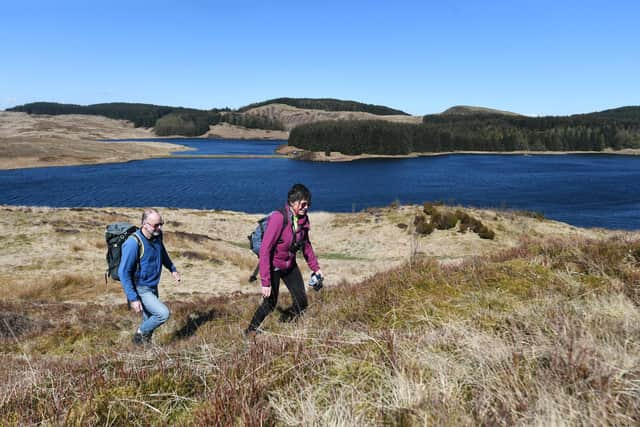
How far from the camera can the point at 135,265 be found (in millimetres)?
5645

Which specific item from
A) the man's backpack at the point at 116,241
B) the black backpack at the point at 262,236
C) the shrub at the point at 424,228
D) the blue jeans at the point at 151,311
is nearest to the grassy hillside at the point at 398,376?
the black backpack at the point at 262,236

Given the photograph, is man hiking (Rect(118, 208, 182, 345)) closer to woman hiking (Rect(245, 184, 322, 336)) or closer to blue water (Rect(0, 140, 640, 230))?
woman hiking (Rect(245, 184, 322, 336))

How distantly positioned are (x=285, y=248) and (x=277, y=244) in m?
0.12

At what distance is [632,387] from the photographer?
7.27 feet

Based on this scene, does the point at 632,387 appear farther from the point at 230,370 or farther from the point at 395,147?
the point at 395,147

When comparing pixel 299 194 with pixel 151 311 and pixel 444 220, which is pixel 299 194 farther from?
pixel 444 220

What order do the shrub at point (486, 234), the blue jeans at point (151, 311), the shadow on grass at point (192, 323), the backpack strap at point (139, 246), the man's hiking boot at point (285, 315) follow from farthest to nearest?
the shrub at point (486, 234), the shadow on grass at point (192, 323), the man's hiking boot at point (285, 315), the blue jeans at point (151, 311), the backpack strap at point (139, 246)

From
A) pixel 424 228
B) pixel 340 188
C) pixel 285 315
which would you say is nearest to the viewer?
pixel 285 315

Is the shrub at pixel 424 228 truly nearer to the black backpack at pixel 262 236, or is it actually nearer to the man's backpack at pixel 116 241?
the black backpack at pixel 262 236

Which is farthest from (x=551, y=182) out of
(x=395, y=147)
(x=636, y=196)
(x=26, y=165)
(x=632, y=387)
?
(x=26, y=165)

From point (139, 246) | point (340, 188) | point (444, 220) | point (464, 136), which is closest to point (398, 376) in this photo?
point (139, 246)

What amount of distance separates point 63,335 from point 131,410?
602 cm

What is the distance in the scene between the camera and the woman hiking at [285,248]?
17.9ft

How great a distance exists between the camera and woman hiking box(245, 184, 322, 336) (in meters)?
5.45
